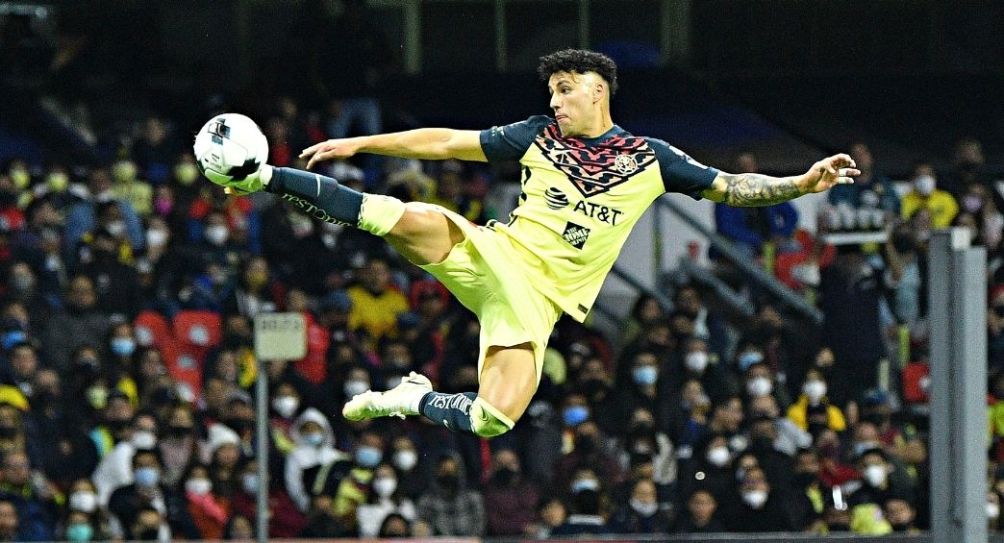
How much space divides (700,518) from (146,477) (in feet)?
12.9

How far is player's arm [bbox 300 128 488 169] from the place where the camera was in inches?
318

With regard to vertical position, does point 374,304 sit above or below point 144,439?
above

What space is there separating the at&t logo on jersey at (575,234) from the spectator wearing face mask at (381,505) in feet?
18.7

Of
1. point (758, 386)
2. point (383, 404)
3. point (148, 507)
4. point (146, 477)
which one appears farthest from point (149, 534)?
point (383, 404)

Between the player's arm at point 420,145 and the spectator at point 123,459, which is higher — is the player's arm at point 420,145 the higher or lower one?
the higher one

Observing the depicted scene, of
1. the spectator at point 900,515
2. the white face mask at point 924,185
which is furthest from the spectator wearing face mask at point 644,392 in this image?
the white face mask at point 924,185

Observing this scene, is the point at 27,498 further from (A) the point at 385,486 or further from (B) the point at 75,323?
(A) the point at 385,486

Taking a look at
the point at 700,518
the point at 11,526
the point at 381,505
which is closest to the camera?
the point at 11,526

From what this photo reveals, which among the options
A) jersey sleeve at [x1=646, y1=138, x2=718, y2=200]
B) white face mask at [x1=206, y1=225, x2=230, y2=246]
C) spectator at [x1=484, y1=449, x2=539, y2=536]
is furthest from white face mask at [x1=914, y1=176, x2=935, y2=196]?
jersey sleeve at [x1=646, y1=138, x2=718, y2=200]

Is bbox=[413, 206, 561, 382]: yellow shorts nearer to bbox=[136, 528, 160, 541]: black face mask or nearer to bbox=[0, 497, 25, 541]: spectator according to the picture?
bbox=[136, 528, 160, 541]: black face mask

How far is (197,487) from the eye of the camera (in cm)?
1387

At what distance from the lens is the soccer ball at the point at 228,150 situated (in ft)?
25.0

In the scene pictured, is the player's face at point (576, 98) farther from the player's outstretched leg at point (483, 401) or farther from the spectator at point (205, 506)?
the spectator at point (205, 506)

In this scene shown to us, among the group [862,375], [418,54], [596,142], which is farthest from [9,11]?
[596,142]
